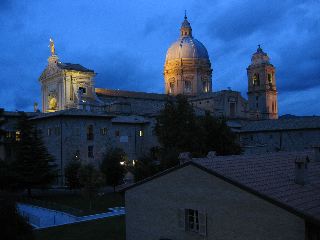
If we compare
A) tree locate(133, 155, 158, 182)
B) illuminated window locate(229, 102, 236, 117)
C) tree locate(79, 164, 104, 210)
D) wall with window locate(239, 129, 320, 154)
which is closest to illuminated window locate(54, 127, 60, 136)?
tree locate(79, 164, 104, 210)

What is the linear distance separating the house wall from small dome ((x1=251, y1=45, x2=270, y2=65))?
85519 millimetres

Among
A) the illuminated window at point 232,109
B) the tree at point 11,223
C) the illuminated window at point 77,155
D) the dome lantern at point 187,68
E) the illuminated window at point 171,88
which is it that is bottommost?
the tree at point 11,223

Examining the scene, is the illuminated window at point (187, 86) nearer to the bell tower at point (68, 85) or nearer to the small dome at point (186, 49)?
the small dome at point (186, 49)

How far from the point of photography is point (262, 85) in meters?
105

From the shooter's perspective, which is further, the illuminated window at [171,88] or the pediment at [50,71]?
the illuminated window at [171,88]

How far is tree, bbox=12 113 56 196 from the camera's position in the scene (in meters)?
41.4

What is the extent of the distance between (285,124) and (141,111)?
27.6 metres

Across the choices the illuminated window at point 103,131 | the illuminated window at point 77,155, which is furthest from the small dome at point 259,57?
the illuminated window at point 77,155

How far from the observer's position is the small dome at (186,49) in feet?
353

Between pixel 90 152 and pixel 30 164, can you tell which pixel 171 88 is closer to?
pixel 90 152

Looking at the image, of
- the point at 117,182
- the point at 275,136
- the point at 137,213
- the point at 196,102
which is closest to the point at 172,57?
the point at 196,102

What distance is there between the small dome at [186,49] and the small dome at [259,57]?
11881mm

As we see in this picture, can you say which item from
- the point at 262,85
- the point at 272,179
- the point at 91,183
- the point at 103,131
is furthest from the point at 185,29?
the point at 272,179

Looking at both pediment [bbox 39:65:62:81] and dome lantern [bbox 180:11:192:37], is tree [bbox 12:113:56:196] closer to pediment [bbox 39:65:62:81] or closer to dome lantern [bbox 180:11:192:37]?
pediment [bbox 39:65:62:81]
